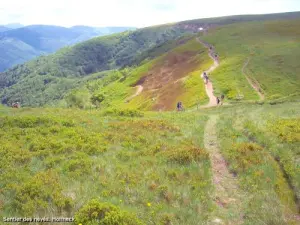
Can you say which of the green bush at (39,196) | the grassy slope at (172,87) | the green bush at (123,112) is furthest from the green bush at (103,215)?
the grassy slope at (172,87)

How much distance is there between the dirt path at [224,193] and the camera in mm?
11773

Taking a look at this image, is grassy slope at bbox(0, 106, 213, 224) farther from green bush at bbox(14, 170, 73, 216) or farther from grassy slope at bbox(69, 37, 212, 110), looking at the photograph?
grassy slope at bbox(69, 37, 212, 110)

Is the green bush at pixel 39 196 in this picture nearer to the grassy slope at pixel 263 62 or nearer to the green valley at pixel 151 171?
the green valley at pixel 151 171

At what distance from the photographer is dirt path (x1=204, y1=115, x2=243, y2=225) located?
1177 centimetres

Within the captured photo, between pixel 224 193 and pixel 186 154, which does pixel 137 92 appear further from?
pixel 224 193

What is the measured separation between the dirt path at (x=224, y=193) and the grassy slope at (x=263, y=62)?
40631mm

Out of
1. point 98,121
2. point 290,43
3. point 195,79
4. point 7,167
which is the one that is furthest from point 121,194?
point 290,43

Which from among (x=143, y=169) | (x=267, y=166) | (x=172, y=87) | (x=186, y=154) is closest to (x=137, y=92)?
(x=172, y=87)

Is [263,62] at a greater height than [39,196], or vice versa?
[39,196]

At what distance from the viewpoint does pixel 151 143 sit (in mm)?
19953

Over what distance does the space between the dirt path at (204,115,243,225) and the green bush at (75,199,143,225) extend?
3.36m

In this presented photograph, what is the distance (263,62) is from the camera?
7750 cm

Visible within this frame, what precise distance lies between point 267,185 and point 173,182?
4.32 meters

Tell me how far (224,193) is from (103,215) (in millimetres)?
5907
